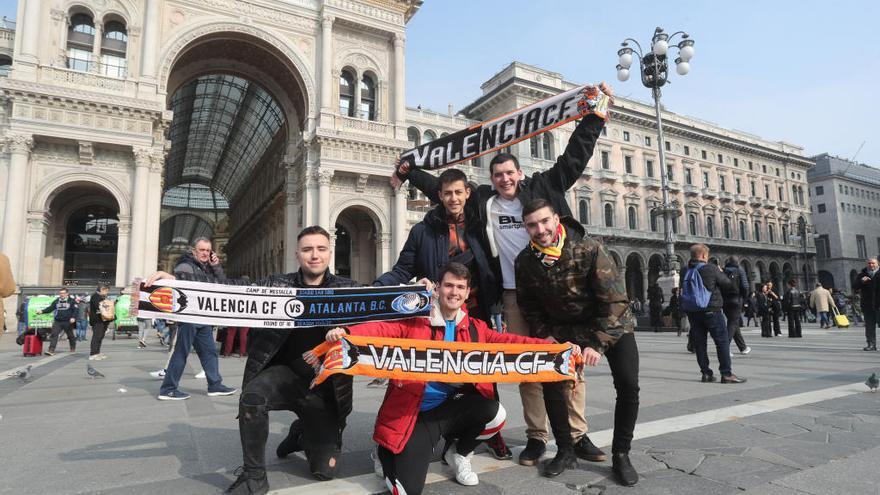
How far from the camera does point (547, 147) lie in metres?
41.2

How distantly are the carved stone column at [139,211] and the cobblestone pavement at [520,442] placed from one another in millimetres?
17237

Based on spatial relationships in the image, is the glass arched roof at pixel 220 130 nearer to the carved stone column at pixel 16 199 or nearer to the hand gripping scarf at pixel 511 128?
the carved stone column at pixel 16 199

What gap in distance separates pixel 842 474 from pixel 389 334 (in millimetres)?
2837

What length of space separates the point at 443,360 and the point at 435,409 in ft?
1.18

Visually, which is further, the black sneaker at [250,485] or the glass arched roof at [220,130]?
the glass arched roof at [220,130]

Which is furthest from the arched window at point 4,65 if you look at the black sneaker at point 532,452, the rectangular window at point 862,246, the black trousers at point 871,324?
the rectangular window at point 862,246

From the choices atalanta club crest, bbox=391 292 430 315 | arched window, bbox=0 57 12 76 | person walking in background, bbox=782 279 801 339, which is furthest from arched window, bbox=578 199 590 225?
atalanta club crest, bbox=391 292 430 315

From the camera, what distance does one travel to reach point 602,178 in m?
43.3

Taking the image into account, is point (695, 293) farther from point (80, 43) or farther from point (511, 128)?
point (80, 43)

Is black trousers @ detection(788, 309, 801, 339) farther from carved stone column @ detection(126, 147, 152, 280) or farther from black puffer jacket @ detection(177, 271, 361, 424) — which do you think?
carved stone column @ detection(126, 147, 152, 280)

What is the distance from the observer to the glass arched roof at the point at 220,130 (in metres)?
36.8

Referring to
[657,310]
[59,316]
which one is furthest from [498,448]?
[657,310]

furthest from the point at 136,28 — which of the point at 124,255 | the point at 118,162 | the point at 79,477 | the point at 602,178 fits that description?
the point at 602,178

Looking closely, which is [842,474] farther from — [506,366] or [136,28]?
[136,28]
